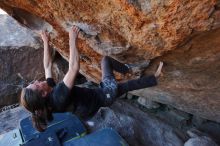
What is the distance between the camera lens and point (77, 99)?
3.80m

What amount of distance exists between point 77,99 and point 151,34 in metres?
1.17

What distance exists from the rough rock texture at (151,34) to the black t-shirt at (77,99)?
716mm

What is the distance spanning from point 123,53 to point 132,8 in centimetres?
109

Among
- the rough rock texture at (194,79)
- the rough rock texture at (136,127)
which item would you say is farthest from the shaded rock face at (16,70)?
the rough rock texture at (194,79)

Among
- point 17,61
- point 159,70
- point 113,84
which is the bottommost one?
point 113,84

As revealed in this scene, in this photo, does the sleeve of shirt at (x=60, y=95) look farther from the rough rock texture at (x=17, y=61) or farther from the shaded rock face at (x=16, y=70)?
the shaded rock face at (x=16, y=70)

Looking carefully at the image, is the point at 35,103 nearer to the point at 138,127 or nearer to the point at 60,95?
the point at 60,95

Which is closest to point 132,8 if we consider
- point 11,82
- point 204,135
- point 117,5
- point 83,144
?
point 117,5

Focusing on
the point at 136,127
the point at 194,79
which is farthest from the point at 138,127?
the point at 194,79

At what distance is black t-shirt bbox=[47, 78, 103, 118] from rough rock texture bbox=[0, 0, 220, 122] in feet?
2.35

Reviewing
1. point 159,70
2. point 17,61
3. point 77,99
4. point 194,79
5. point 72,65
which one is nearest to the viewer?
point 72,65

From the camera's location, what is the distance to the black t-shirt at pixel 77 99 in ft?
11.6

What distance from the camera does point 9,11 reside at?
4.33 metres

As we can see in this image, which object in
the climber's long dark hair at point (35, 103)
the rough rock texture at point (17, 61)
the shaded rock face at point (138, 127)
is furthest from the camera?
the rough rock texture at point (17, 61)
